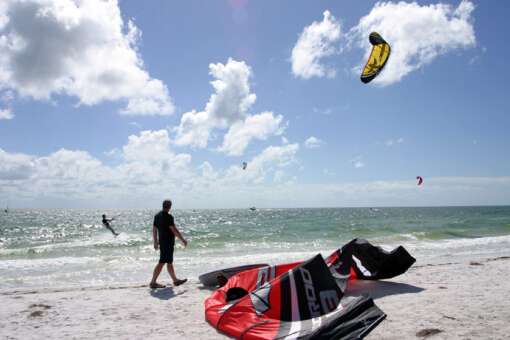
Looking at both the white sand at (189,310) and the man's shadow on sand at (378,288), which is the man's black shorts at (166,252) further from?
the man's shadow on sand at (378,288)

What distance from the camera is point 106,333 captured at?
4.45m

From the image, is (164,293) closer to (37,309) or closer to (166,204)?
(166,204)

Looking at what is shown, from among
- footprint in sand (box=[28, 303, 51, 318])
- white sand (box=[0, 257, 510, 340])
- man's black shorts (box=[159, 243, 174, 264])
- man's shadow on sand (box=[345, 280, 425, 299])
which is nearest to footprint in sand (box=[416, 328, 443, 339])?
white sand (box=[0, 257, 510, 340])

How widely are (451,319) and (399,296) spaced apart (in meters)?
1.32

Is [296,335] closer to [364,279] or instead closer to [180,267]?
[364,279]

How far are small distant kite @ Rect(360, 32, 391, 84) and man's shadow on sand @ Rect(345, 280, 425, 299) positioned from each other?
4384 millimetres

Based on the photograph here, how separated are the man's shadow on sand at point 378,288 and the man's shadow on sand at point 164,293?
315 centimetres

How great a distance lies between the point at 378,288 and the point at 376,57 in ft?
17.0

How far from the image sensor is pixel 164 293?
21.4ft

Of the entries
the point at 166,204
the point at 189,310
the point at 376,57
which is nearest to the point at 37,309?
the point at 189,310

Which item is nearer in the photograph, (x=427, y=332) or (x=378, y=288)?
(x=427, y=332)

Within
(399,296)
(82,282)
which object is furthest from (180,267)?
(399,296)

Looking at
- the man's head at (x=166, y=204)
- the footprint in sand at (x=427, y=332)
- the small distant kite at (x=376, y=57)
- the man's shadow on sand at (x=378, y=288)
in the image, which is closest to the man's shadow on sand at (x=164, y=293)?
the man's head at (x=166, y=204)

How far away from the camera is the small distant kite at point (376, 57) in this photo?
309 inches
